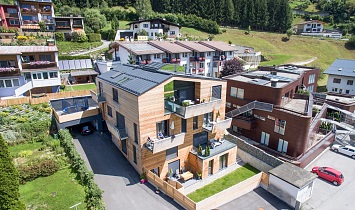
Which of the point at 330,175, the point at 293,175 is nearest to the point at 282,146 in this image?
the point at 330,175

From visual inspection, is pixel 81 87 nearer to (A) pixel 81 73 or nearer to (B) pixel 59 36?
(A) pixel 81 73

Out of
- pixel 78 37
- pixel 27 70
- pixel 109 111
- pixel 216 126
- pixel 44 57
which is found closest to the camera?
pixel 216 126

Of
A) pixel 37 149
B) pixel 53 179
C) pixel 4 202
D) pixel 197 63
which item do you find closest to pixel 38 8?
pixel 197 63

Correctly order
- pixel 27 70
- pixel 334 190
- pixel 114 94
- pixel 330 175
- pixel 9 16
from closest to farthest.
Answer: pixel 334 190, pixel 330 175, pixel 114 94, pixel 27 70, pixel 9 16

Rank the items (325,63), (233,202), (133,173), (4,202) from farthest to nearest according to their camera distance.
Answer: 1. (325,63)
2. (133,173)
3. (233,202)
4. (4,202)

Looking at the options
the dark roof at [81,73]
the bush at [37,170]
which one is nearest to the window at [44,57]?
the dark roof at [81,73]

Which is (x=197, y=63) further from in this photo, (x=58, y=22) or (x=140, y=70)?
(x=58, y=22)
